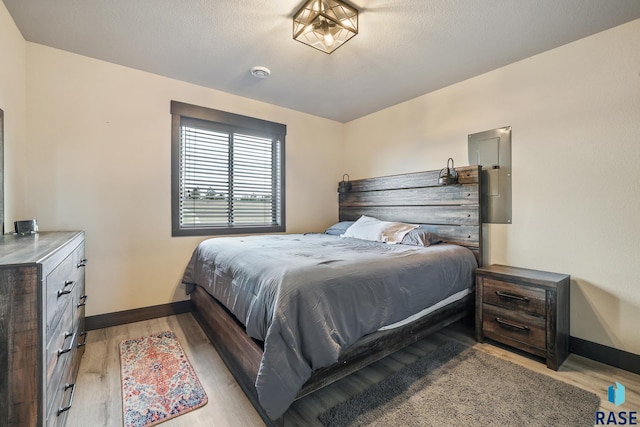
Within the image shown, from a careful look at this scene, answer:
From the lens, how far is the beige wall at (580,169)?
6.62 ft

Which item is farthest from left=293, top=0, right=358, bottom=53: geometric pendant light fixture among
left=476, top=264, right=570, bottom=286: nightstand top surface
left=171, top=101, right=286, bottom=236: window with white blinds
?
left=476, top=264, right=570, bottom=286: nightstand top surface

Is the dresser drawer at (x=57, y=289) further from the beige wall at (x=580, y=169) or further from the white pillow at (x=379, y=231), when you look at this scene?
the beige wall at (x=580, y=169)

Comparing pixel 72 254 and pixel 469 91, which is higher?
pixel 469 91

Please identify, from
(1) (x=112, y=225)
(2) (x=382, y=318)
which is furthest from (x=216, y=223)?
(2) (x=382, y=318)

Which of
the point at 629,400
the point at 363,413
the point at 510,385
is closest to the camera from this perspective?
the point at 363,413

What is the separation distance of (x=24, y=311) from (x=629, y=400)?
10.1 ft

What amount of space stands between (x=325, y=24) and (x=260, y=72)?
1030 mm

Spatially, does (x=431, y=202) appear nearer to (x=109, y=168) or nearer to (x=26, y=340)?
(x=26, y=340)

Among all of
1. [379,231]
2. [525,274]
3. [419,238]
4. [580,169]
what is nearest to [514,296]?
[525,274]

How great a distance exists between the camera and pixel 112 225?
268 cm

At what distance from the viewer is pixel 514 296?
7.15 ft

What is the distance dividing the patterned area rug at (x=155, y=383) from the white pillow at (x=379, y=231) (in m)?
2.07

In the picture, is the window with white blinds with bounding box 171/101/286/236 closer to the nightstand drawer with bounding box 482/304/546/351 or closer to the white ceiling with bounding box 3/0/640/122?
the white ceiling with bounding box 3/0/640/122

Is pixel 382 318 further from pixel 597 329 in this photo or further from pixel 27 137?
pixel 27 137
